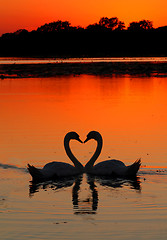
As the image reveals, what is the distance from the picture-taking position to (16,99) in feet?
84.5

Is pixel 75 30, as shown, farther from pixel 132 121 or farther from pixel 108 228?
pixel 108 228

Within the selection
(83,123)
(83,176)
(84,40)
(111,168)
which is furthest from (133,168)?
(84,40)

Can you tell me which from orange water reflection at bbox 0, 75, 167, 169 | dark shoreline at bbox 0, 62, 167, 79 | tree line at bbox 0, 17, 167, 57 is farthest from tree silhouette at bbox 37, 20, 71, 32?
orange water reflection at bbox 0, 75, 167, 169

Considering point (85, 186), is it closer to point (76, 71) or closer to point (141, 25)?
point (76, 71)

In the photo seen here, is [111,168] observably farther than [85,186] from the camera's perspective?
Yes

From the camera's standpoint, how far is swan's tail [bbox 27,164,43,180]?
11.3m

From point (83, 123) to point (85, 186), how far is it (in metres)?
6.89

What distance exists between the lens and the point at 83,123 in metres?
18.0

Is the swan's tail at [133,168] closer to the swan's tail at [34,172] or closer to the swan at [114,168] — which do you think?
the swan at [114,168]

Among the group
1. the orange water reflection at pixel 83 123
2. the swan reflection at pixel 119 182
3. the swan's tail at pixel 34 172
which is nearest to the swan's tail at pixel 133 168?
the swan reflection at pixel 119 182

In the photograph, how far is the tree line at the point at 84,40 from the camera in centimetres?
15488

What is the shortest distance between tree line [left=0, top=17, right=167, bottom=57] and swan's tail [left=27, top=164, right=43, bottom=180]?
13737 cm

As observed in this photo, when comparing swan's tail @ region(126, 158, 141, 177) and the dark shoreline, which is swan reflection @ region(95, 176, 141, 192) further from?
the dark shoreline

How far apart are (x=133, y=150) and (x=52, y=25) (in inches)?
6335
